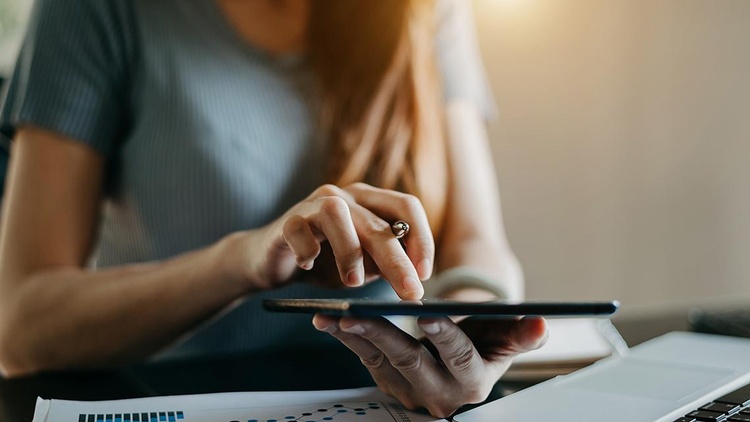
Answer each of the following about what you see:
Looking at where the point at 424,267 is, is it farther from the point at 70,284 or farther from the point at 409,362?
the point at 70,284

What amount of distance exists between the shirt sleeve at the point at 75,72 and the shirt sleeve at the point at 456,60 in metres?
0.35

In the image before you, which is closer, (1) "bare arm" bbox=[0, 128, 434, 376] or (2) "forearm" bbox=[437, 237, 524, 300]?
(1) "bare arm" bbox=[0, 128, 434, 376]

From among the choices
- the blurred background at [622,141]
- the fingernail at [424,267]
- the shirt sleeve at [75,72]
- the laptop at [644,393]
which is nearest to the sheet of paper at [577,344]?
the laptop at [644,393]

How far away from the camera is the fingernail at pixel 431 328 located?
0.35 metres

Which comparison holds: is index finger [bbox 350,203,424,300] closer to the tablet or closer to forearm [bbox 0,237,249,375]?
the tablet

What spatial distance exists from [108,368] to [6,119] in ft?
0.91

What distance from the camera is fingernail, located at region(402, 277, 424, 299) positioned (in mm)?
380

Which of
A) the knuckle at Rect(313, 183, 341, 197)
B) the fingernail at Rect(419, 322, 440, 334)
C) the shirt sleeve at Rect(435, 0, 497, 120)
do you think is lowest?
the fingernail at Rect(419, 322, 440, 334)

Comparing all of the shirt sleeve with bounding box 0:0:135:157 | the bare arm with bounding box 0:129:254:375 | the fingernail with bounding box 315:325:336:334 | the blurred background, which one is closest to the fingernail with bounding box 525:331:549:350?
the fingernail with bounding box 315:325:336:334

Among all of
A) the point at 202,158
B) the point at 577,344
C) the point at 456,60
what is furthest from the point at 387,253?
the point at 456,60

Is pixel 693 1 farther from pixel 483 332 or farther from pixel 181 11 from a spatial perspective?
pixel 483 332

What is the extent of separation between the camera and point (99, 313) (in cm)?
61

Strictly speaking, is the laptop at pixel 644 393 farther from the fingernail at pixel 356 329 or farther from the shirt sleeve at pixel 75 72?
the shirt sleeve at pixel 75 72

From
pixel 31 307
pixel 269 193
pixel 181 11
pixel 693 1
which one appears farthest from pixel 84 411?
pixel 693 1
